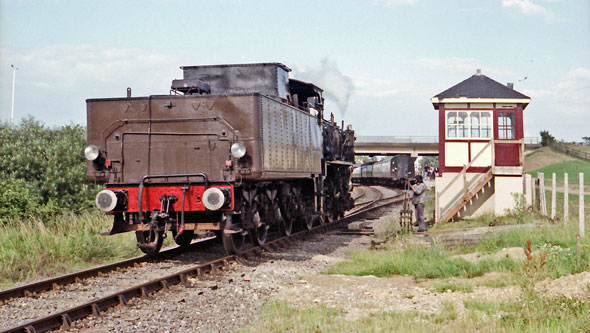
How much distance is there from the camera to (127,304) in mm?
7258

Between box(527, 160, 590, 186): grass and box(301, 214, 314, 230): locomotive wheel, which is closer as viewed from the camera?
box(301, 214, 314, 230): locomotive wheel

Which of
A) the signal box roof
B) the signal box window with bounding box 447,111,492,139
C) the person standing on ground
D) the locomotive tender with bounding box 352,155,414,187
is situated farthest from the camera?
the locomotive tender with bounding box 352,155,414,187

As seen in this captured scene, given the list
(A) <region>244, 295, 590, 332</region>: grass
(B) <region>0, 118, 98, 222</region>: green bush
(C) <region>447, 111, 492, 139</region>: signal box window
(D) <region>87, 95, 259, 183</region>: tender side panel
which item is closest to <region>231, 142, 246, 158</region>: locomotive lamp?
(D) <region>87, 95, 259, 183</region>: tender side panel

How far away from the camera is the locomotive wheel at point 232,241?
10281mm

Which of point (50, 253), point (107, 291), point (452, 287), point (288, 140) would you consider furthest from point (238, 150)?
point (452, 287)

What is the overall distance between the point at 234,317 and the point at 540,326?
317 cm

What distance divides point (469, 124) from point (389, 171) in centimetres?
3322

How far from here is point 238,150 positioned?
9.94 metres

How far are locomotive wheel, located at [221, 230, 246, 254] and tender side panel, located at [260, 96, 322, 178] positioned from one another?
3.98ft

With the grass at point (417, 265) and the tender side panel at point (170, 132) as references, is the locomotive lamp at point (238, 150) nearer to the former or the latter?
the tender side panel at point (170, 132)

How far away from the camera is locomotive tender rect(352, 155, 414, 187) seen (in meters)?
49.4

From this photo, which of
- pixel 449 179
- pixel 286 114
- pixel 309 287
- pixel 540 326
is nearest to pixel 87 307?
pixel 309 287

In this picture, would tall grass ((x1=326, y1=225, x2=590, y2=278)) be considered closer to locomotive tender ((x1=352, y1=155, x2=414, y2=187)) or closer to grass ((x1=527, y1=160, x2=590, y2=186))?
grass ((x1=527, y1=160, x2=590, y2=186))

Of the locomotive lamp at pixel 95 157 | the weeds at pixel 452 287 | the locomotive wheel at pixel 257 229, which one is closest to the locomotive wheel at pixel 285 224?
the locomotive wheel at pixel 257 229
